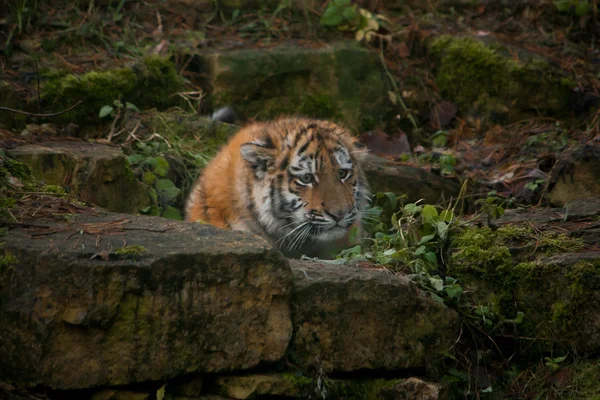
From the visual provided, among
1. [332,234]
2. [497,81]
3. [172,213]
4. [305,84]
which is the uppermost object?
[497,81]

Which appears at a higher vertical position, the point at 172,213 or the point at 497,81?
the point at 497,81

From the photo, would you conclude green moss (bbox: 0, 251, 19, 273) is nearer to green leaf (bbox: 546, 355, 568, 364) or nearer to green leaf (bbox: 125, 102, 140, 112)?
green leaf (bbox: 546, 355, 568, 364)

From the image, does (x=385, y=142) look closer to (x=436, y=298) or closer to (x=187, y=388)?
(x=436, y=298)

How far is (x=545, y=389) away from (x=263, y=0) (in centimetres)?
613

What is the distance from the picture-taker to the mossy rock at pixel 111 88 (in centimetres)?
696

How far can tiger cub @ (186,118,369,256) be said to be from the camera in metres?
5.79

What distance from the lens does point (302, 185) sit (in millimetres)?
5871

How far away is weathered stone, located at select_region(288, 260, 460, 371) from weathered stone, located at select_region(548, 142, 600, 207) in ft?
7.98

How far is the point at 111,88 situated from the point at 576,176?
4166 mm

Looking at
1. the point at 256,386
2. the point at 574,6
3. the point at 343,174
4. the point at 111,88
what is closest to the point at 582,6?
the point at 574,6

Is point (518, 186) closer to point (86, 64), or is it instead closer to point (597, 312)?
point (597, 312)

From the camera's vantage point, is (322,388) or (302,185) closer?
(322,388)

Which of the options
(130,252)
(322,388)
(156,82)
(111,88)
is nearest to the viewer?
(130,252)

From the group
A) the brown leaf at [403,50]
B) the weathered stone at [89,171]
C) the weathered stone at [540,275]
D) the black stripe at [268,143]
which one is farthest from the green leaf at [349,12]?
the weathered stone at [540,275]
